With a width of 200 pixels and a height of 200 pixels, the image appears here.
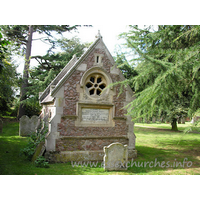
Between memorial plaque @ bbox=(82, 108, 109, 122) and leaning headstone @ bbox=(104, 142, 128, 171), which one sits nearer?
leaning headstone @ bbox=(104, 142, 128, 171)

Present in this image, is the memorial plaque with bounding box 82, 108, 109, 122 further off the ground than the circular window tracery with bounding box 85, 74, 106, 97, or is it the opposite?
the circular window tracery with bounding box 85, 74, 106, 97

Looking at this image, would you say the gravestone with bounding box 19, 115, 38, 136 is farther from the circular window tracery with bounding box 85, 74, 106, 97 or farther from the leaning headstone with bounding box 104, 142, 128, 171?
the leaning headstone with bounding box 104, 142, 128, 171

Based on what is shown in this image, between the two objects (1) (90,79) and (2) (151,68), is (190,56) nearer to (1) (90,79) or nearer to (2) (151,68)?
(2) (151,68)

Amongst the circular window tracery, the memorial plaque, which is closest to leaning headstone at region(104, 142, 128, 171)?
the memorial plaque

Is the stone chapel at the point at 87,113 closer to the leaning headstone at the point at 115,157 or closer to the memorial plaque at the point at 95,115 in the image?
the memorial plaque at the point at 95,115

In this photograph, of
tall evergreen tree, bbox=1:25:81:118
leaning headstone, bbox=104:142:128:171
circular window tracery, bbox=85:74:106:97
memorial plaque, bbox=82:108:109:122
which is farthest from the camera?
tall evergreen tree, bbox=1:25:81:118

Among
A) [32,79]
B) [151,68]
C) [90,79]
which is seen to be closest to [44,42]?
[32,79]

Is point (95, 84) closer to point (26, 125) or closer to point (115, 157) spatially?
point (115, 157)

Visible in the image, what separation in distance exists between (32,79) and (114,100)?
1323cm

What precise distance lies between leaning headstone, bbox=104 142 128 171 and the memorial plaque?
1769 millimetres

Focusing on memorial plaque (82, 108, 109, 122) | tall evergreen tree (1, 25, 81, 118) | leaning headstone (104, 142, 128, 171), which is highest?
tall evergreen tree (1, 25, 81, 118)

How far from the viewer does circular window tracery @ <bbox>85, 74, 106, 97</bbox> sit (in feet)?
26.5

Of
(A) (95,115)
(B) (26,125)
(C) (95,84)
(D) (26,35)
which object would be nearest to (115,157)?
(A) (95,115)

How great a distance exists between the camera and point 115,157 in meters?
6.62
